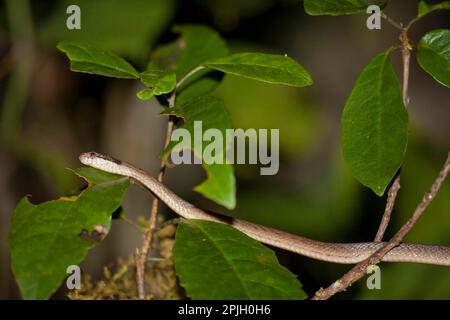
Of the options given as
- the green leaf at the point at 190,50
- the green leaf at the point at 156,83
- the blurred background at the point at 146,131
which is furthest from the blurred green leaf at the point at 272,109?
the green leaf at the point at 156,83

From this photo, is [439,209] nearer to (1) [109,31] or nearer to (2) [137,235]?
(2) [137,235]

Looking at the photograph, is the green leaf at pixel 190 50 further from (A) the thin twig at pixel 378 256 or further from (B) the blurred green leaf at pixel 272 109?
(B) the blurred green leaf at pixel 272 109

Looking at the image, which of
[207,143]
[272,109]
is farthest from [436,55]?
[272,109]

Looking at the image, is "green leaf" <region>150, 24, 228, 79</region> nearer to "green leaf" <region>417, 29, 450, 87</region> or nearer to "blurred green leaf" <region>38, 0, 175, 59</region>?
"green leaf" <region>417, 29, 450, 87</region>

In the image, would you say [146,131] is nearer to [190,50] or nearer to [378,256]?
[190,50]

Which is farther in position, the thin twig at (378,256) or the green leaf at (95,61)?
the green leaf at (95,61)
